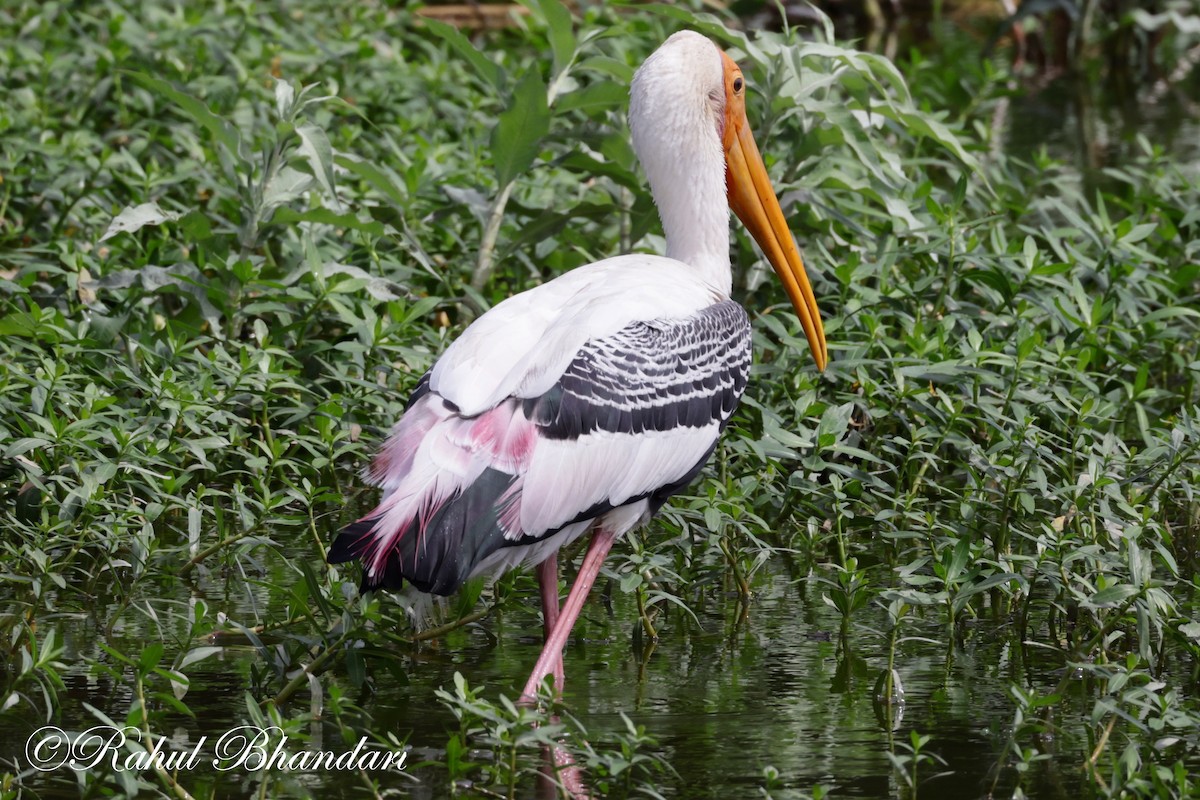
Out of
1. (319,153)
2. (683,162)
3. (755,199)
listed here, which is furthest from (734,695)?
(319,153)

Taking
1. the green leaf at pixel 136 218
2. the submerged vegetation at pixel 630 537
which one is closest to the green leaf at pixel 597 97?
the submerged vegetation at pixel 630 537

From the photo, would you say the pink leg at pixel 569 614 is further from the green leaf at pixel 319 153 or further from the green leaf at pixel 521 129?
the green leaf at pixel 521 129

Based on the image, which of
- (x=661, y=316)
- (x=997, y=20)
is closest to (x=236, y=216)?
(x=661, y=316)

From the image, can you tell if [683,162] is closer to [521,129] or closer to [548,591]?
[521,129]

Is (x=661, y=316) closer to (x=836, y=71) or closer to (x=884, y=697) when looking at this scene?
(x=884, y=697)

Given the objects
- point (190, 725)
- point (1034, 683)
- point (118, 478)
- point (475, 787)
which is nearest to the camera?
point (475, 787)

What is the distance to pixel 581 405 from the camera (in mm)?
4160

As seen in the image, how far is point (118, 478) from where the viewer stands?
4562 millimetres

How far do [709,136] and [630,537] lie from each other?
1.29m

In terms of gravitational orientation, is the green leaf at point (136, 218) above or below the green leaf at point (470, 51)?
below

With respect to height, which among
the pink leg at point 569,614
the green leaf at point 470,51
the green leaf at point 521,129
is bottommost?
the pink leg at point 569,614

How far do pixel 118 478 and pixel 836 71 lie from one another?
292cm

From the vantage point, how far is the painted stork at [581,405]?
392 cm

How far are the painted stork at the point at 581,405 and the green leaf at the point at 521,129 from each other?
0.95 m
